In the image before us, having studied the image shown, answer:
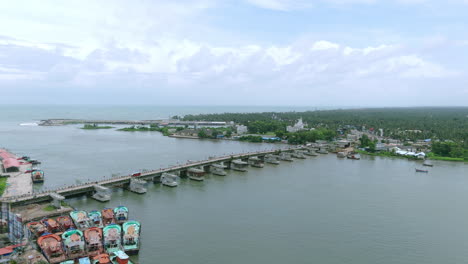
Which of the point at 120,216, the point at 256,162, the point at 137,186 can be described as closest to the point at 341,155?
the point at 256,162

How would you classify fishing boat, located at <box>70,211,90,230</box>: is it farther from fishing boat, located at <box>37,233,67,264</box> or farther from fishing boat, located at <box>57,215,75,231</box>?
fishing boat, located at <box>37,233,67,264</box>

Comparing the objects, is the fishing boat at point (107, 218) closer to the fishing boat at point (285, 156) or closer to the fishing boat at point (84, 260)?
the fishing boat at point (84, 260)

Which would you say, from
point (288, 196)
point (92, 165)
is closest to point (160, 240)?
point (288, 196)

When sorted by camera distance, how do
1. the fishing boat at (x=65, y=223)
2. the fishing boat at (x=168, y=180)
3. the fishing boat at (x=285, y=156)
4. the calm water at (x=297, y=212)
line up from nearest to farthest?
the calm water at (x=297, y=212), the fishing boat at (x=65, y=223), the fishing boat at (x=168, y=180), the fishing boat at (x=285, y=156)

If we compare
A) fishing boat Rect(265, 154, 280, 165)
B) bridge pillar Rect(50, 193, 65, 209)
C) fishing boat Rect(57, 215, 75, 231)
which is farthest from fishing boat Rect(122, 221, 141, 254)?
fishing boat Rect(265, 154, 280, 165)

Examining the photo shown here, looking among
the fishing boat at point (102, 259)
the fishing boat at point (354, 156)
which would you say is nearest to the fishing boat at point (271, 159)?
the fishing boat at point (354, 156)
